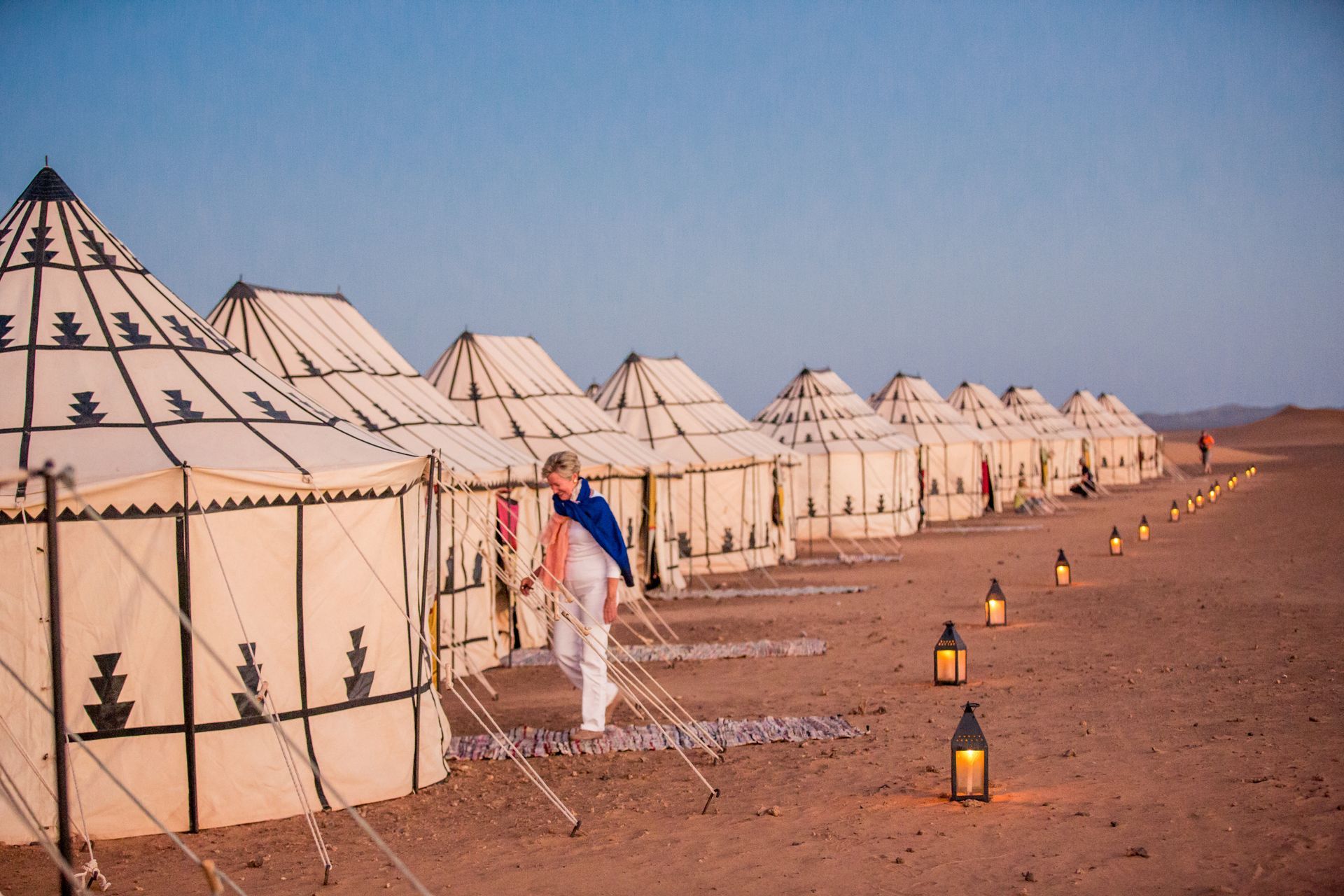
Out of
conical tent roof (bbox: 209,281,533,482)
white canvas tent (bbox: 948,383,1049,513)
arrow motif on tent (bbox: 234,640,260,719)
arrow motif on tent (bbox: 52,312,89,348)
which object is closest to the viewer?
arrow motif on tent (bbox: 234,640,260,719)

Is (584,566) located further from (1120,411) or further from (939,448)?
(1120,411)

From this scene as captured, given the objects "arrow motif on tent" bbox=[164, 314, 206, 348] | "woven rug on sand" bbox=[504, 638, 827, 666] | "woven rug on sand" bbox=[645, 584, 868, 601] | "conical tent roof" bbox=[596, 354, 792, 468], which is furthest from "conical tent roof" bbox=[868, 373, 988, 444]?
"arrow motif on tent" bbox=[164, 314, 206, 348]

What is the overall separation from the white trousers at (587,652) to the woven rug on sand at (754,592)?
27.7 ft

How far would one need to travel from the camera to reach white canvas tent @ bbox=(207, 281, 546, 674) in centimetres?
1107

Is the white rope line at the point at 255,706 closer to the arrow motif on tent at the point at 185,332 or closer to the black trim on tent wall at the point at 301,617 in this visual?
the black trim on tent wall at the point at 301,617

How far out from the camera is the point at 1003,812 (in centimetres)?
593

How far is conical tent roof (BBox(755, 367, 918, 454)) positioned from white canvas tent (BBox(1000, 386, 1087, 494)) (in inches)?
513

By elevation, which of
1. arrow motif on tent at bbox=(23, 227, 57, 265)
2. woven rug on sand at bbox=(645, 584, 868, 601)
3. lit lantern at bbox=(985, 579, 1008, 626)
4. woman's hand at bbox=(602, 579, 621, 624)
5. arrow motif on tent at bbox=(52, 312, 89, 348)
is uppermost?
arrow motif on tent at bbox=(23, 227, 57, 265)

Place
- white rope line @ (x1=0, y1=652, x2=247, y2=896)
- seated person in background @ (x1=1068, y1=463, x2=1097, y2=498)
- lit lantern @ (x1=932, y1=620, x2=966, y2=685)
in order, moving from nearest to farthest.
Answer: white rope line @ (x1=0, y1=652, x2=247, y2=896)
lit lantern @ (x1=932, y1=620, x2=966, y2=685)
seated person in background @ (x1=1068, y1=463, x2=1097, y2=498)

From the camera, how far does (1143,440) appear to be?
169 feet

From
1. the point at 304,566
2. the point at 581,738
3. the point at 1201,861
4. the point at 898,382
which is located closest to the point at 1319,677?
the point at 1201,861

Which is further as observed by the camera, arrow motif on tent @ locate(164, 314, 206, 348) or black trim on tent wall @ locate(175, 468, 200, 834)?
arrow motif on tent @ locate(164, 314, 206, 348)

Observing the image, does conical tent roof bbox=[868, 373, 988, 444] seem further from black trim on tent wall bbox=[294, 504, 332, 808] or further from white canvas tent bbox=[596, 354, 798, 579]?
black trim on tent wall bbox=[294, 504, 332, 808]

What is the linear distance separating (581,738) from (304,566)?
2264 millimetres
